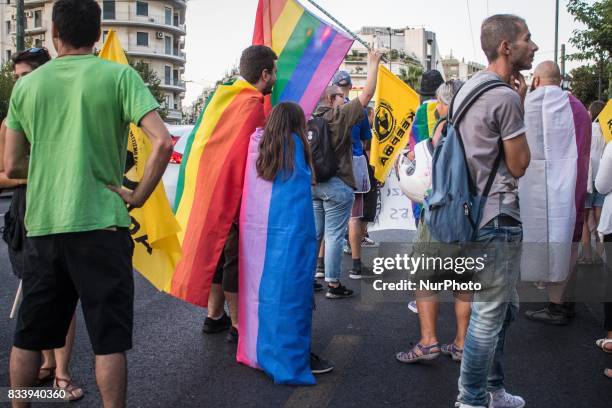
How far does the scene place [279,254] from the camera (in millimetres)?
4145

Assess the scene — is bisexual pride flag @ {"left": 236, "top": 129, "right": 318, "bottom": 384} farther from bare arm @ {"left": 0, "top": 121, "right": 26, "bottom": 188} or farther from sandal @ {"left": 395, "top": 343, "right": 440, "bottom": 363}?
bare arm @ {"left": 0, "top": 121, "right": 26, "bottom": 188}

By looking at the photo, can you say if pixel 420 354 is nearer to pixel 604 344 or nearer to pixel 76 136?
pixel 604 344

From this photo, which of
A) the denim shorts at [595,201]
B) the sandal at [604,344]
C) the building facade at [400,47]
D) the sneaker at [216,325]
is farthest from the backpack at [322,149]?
the building facade at [400,47]

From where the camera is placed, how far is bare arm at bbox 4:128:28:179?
3.09 metres

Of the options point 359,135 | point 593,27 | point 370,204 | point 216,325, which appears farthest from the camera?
point 593,27

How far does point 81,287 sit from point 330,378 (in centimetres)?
186

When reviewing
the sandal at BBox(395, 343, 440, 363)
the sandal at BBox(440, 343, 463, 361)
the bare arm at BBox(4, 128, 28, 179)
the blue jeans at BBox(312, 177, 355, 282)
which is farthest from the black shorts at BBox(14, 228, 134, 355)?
the blue jeans at BBox(312, 177, 355, 282)

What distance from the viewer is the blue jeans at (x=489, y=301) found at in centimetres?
329

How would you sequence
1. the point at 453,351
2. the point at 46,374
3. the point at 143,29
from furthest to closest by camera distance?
the point at 143,29, the point at 453,351, the point at 46,374

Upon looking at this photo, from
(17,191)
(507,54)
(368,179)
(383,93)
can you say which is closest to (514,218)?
(507,54)

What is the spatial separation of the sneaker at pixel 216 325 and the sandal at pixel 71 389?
1382 millimetres

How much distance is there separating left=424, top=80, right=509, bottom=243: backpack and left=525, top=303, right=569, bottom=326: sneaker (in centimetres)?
264

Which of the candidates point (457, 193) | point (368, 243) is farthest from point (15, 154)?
point (368, 243)

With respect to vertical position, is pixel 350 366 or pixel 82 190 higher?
pixel 82 190
